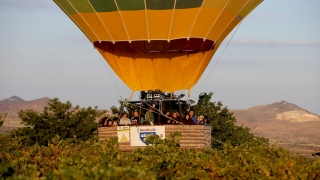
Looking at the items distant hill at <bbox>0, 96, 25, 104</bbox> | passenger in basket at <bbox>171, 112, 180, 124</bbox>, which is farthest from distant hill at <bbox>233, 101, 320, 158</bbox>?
distant hill at <bbox>0, 96, 25, 104</bbox>

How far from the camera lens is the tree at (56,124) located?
2839 centimetres

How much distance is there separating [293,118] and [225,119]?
65.0 m

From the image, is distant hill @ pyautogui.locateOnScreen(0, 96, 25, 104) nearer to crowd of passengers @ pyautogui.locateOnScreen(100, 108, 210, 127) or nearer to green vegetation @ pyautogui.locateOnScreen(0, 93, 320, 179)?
green vegetation @ pyautogui.locateOnScreen(0, 93, 320, 179)

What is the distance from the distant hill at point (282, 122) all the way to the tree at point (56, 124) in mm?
42919

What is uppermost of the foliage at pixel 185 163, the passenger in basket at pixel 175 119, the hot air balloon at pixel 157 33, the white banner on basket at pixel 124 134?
the hot air balloon at pixel 157 33

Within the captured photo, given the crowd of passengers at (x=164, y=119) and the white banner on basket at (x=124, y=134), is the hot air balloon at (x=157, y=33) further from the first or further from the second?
the white banner on basket at (x=124, y=134)

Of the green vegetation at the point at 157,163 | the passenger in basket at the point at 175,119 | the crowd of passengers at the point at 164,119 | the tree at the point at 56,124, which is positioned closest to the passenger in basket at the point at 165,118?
the crowd of passengers at the point at 164,119

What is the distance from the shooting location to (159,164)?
14938 mm

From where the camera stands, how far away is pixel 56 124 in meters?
29.2

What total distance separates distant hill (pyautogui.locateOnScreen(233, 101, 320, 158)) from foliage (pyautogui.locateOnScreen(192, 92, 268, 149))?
38076 mm

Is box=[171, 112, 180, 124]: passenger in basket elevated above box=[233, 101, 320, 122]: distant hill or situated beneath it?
situated beneath

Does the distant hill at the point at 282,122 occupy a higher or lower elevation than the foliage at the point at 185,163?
higher

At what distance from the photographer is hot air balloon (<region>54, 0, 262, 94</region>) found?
70.7ft

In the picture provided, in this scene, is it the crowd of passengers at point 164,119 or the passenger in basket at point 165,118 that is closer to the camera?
the crowd of passengers at point 164,119
